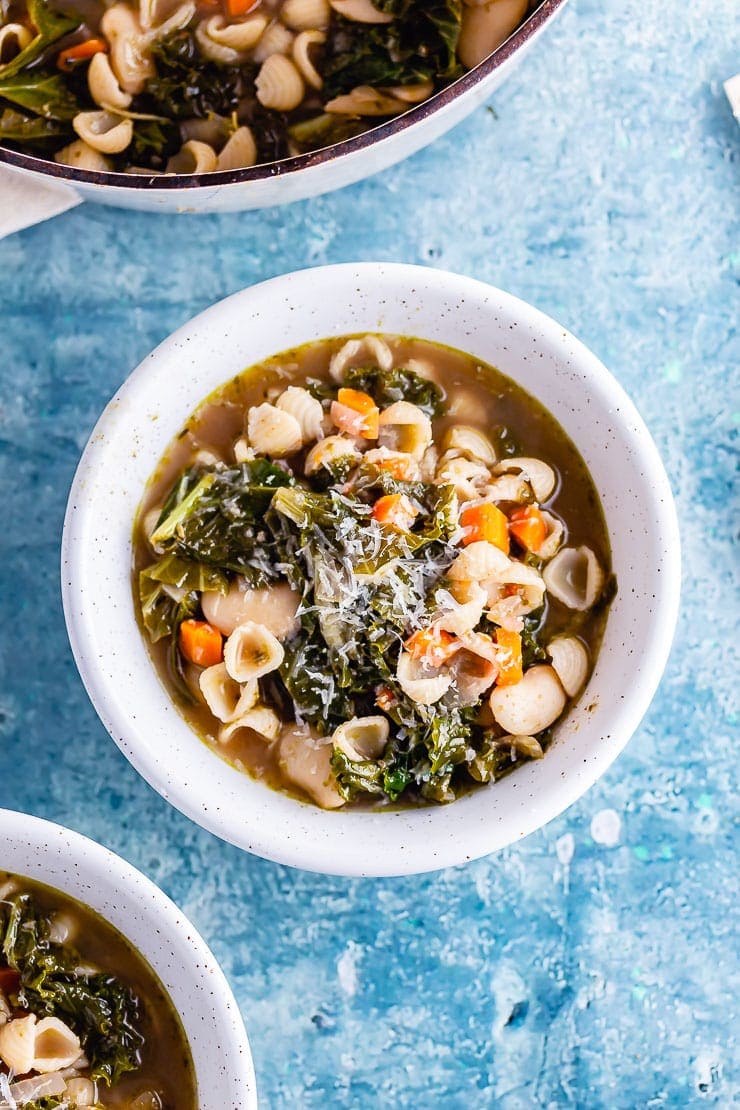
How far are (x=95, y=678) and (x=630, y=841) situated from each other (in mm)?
1038

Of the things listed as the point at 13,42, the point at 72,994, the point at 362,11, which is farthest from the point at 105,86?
the point at 72,994

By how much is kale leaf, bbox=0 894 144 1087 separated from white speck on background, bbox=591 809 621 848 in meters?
0.87

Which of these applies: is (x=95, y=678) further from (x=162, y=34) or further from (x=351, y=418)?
(x=162, y=34)

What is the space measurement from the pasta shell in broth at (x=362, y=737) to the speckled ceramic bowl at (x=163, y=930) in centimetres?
36

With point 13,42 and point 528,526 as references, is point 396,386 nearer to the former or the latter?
point 528,526

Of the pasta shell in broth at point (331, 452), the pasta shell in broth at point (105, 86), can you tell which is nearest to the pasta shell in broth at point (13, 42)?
the pasta shell in broth at point (105, 86)

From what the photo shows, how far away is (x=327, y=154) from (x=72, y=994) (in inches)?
56.1

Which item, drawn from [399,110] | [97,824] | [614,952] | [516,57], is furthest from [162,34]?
[614,952]

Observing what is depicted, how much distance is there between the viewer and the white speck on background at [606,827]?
223 cm

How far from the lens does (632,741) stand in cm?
223

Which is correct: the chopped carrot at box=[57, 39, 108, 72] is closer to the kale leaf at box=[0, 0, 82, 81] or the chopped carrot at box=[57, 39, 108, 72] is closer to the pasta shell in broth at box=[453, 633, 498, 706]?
the kale leaf at box=[0, 0, 82, 81]

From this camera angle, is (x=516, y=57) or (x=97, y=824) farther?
(x=97, y=824)

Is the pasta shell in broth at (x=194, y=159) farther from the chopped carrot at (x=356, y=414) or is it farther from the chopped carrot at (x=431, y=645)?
the chopped carrot at (x=431, y=645)

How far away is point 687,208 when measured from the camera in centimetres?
227
